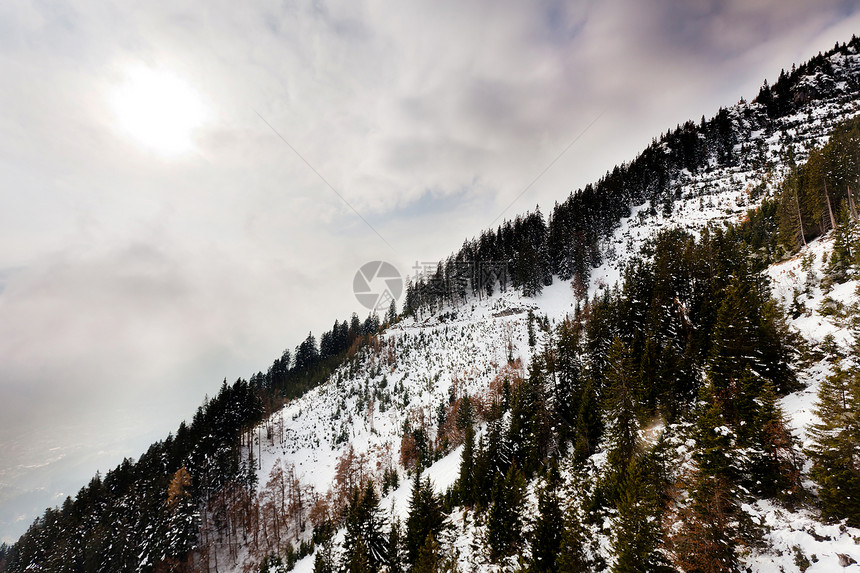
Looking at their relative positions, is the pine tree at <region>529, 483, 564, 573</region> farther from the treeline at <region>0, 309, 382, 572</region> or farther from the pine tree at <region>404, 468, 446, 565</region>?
the treeline at <region>0, 309, 382, 572</region>

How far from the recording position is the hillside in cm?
1791

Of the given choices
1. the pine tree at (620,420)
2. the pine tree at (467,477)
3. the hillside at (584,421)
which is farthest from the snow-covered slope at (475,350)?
the pine tree at (620,420)

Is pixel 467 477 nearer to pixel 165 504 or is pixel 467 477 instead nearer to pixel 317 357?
pixel 165 504

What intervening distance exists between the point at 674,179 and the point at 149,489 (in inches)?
6889

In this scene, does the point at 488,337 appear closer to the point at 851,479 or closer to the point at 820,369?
the point at 820,369

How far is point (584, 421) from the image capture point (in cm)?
3297

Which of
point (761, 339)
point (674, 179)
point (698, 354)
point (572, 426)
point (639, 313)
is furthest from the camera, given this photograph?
point (674, 179)

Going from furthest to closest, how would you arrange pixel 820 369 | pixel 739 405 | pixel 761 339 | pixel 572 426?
pixel 572 426 < pixel 761 339 < pixel 820 369 < pixel 739 405

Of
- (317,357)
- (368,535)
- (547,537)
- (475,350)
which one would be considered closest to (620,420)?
(547,537)

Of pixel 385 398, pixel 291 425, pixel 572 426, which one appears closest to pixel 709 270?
pixel 572 426

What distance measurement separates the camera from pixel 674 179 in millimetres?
120625

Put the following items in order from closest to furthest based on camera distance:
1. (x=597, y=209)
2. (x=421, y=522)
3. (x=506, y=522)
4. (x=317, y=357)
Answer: (x=506, y=522), (x=421, y=522), (x=597, y=209), (x=317, y=357)

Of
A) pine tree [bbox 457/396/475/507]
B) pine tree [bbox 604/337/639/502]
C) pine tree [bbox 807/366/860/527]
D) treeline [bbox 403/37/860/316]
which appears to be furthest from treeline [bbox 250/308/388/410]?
pine tree [bbox 807/366/860/527]

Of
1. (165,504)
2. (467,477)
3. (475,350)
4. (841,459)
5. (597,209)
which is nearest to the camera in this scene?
(841,459)
